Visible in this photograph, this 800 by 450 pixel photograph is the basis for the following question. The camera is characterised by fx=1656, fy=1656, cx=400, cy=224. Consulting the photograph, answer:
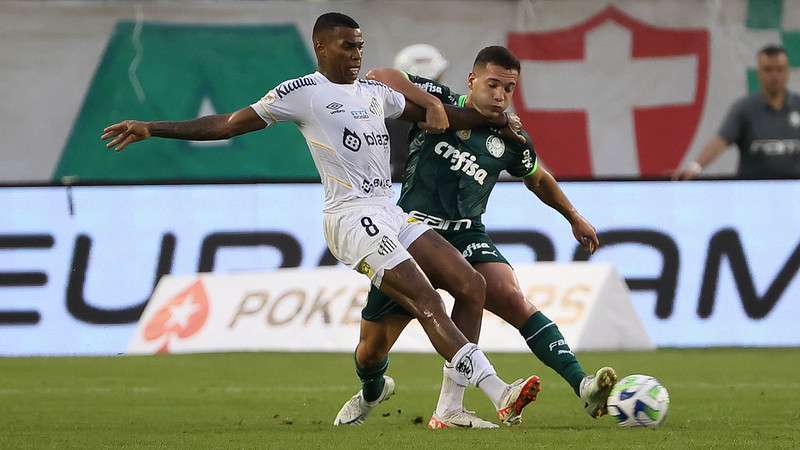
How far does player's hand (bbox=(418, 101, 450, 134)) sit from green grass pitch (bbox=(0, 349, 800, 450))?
5.00ft

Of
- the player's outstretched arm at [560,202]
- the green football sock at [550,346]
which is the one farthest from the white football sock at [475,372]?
the player's outstretched arm at [560,202]

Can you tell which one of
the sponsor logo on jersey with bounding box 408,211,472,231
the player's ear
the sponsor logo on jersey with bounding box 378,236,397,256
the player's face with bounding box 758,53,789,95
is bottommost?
the player's face with bounding box 758,53,789,95

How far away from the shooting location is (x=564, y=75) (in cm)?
1823

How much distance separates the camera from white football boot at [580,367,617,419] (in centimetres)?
783

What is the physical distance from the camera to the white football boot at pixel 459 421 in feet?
27.0

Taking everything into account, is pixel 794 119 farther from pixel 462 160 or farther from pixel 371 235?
pixel 371 235

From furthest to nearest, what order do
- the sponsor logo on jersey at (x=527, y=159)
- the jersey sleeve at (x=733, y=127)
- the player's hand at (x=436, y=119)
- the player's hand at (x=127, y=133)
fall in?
the jersey sleeve at (x=733, y=127) < the sponsor logo on jersey at (x=527, y=159) < the player's hand at (x=436, y=119) < the player's hand at (x=127, y=133)

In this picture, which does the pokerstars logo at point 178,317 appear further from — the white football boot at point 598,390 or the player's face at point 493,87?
the white football boot at point 598,390

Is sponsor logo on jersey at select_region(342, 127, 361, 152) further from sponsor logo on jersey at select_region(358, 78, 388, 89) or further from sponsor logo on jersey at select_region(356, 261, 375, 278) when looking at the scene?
sponsor logo on jersey at select_region(356, 261, 375, 278)

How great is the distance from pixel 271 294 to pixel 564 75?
18.4 feet

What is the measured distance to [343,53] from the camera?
8234 millimetres

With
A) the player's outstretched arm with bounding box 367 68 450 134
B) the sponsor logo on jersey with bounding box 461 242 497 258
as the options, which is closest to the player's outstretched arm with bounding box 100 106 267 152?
the player's outstretched arm with bounding box 367 68 450 134

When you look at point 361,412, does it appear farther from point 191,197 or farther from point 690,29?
point 690,29

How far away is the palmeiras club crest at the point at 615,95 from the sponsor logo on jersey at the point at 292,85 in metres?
10.1
